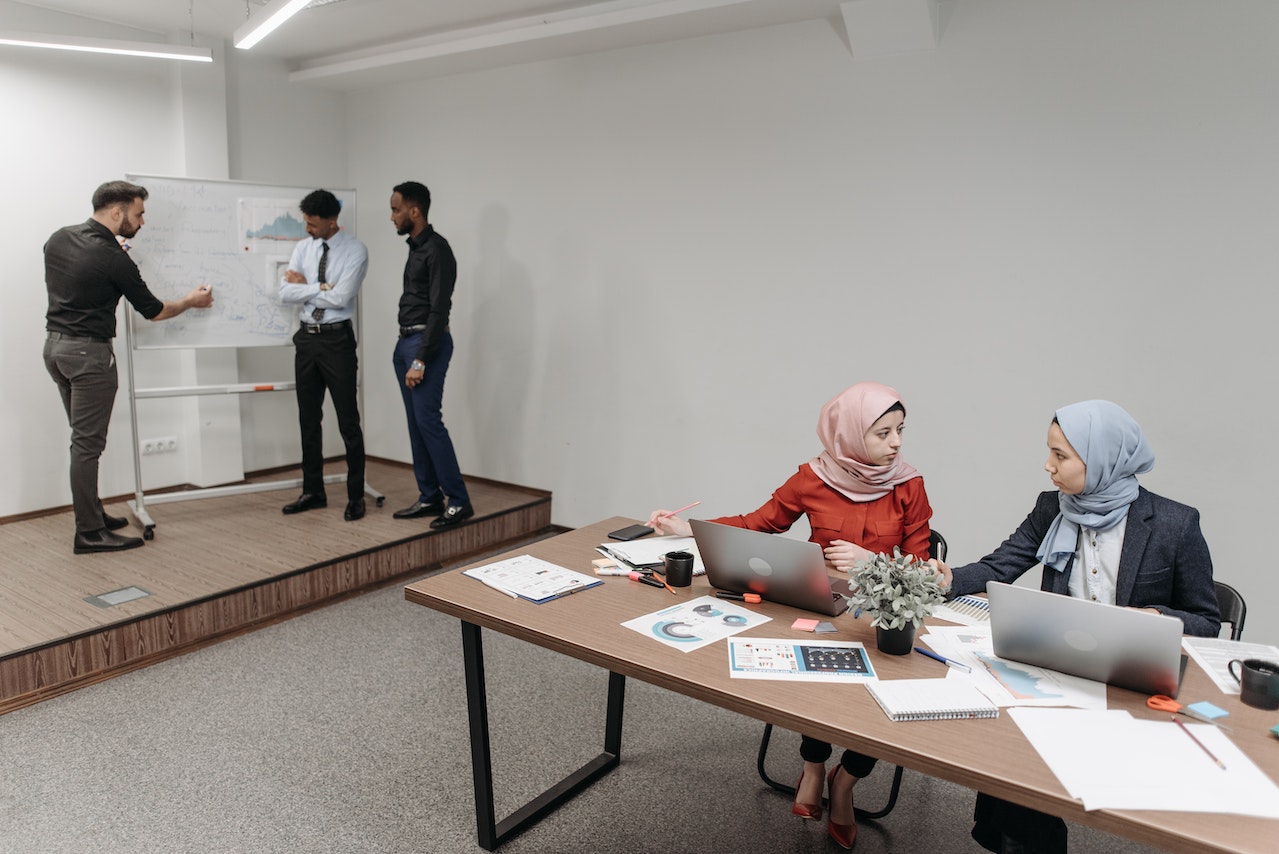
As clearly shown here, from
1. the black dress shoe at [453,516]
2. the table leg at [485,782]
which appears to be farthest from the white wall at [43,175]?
the table leg at [485,782]

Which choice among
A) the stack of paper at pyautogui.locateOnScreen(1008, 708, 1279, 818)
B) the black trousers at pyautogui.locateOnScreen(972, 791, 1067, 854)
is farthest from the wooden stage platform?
the stack of paper at pyautogui.locateOnScreen(1008, 708, 1279, 818)

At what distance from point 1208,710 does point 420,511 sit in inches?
154

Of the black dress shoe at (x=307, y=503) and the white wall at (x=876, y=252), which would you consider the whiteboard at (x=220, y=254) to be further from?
the white wall at (x=876, y=252)

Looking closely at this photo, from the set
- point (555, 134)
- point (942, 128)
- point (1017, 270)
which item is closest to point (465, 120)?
point (555, 134)

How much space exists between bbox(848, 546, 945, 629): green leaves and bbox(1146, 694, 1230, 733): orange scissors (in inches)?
15.9

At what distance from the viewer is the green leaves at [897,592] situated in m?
1.71

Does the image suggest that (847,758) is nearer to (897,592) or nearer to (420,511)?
(897,592)

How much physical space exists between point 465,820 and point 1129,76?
3486mm

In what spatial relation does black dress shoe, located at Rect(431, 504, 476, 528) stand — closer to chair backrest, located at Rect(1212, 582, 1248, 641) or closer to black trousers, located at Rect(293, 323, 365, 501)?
black trousers, located at Rect(293, 323, 365, 501)

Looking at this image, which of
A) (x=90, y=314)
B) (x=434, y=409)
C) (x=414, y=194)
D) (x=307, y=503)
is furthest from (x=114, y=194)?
(x=307, y=503)

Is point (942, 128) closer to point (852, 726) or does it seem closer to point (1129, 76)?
point (1129, 76)

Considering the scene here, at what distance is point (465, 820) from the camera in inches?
96.9

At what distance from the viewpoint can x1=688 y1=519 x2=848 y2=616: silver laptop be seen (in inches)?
75.9

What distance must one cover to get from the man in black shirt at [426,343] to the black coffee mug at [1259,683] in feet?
12.0
